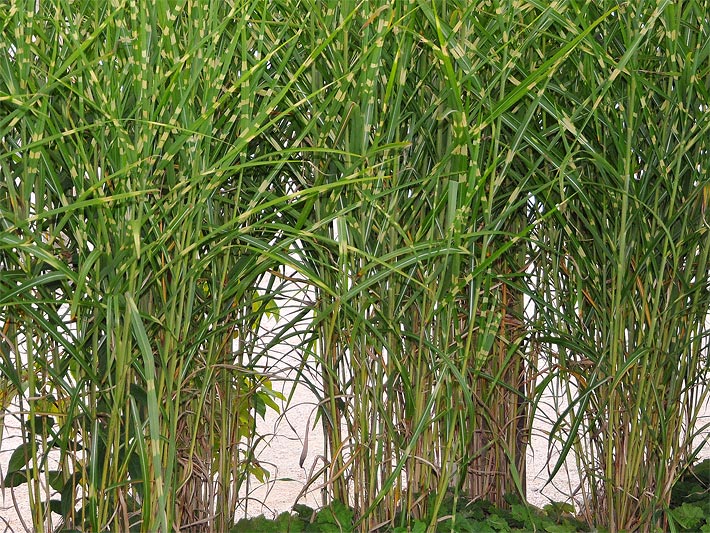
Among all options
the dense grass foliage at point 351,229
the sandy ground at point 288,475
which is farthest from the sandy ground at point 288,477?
the dense grass foliage at point 351,229

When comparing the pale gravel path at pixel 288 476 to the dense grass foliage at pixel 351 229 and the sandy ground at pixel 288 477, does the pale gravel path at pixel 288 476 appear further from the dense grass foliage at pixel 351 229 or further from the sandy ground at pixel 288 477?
the dense grass foliage at pixel 351 229

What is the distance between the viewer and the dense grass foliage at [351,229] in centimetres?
100

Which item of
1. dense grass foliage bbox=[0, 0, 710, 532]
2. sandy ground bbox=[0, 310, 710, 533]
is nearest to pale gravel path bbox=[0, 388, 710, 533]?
sandy ground bbox=[0, 310, 710, 533]

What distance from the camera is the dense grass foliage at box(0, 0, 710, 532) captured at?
1.00 m

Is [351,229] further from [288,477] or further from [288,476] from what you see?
[288,476]

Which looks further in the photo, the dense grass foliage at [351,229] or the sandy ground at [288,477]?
the sandy ground at [288,477]

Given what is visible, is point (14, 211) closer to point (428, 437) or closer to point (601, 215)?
point (428, 437)

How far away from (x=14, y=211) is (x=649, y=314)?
86 centimetres

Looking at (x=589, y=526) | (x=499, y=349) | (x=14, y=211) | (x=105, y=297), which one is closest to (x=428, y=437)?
(x=499, y=349)

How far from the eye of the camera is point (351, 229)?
114cm

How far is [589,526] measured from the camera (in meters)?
1.35

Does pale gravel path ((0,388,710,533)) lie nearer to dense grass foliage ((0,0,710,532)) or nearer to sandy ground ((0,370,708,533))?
sandy ground ((0,370,708,533))

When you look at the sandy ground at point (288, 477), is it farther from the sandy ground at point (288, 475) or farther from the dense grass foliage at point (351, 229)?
the dense grass foliage at point (351, 229)

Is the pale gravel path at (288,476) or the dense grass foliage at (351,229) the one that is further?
the pale gravel path at (288,476)
